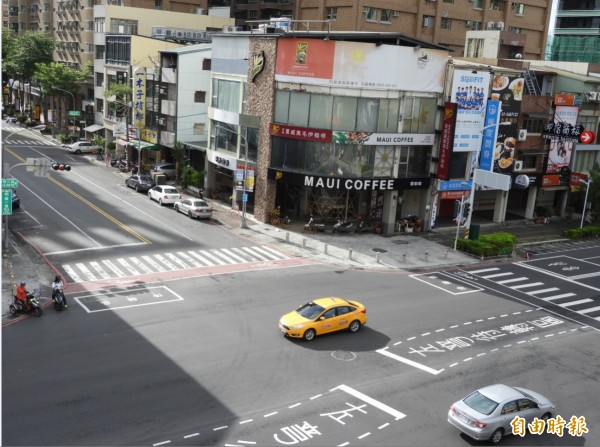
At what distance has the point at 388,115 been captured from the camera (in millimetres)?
51750

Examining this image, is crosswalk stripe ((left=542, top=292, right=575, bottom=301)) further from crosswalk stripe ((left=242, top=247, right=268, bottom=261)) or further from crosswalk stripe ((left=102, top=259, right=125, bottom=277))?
crosswalk stripe ((left=102, top=259, right=125, bottom=277))

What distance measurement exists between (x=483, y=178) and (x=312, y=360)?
101 ft

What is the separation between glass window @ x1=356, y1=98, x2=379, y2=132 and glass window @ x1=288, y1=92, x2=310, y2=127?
13.7 ft

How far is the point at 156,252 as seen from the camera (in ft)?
143

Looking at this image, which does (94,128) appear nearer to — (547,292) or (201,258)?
(201,258)

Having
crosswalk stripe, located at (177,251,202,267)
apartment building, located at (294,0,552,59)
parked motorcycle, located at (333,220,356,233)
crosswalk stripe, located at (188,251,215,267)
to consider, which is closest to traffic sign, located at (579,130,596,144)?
apartment building, located at (294,0,552,59)

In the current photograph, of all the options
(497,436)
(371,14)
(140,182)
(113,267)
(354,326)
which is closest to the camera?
(497,436)

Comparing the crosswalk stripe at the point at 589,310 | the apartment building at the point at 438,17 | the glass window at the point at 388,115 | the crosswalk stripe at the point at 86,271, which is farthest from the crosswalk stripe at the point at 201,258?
the apartment building at the point at 438,17

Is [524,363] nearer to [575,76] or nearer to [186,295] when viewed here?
[186,295]

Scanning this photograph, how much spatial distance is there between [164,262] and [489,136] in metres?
32.2

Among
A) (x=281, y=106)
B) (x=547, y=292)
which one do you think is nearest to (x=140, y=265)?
(x=281, y=106)

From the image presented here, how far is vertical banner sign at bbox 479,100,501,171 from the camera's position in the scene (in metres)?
56.2

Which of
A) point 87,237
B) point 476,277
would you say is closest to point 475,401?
point 476,277

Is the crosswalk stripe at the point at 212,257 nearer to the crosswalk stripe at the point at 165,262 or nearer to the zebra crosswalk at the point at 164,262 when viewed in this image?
the zebra crosswalk at the point at 164,262
